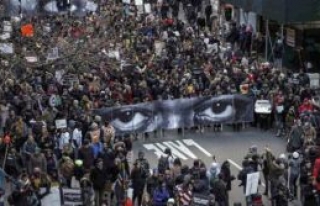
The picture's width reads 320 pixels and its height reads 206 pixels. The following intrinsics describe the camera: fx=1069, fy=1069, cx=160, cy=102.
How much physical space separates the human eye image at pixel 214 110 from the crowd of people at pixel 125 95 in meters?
0.28

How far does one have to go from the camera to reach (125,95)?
97.9ft

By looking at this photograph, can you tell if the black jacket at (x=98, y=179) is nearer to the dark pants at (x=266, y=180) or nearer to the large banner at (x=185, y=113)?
the dark pants at (x=266, y=180)

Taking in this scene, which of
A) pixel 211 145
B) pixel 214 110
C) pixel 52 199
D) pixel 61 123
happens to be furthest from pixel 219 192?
pixel 214 110

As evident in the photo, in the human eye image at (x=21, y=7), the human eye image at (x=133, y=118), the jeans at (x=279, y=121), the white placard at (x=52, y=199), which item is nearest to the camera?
the white placard at (x=52, y=199)

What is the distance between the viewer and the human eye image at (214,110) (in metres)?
30.3

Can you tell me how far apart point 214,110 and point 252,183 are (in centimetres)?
768

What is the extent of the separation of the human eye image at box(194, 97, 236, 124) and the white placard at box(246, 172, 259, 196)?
7.47 metres

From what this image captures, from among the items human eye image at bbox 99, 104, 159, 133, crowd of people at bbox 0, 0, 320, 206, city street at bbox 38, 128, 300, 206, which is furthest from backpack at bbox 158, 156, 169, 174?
human eye image at bbox 99, 104, 159, 133

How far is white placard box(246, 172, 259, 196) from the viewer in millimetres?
22812

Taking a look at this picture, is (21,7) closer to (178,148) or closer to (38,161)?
(178,148)

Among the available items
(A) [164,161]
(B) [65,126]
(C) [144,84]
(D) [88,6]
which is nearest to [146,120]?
(C) [144,84]

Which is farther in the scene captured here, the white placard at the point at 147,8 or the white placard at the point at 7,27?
the white placard at the point at 147,8

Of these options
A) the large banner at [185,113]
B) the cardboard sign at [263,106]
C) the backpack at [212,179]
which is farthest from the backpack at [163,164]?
the cardboard sign at [263,106]

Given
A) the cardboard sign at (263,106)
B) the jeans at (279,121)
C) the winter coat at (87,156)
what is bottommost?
the jeans at (279,121)
